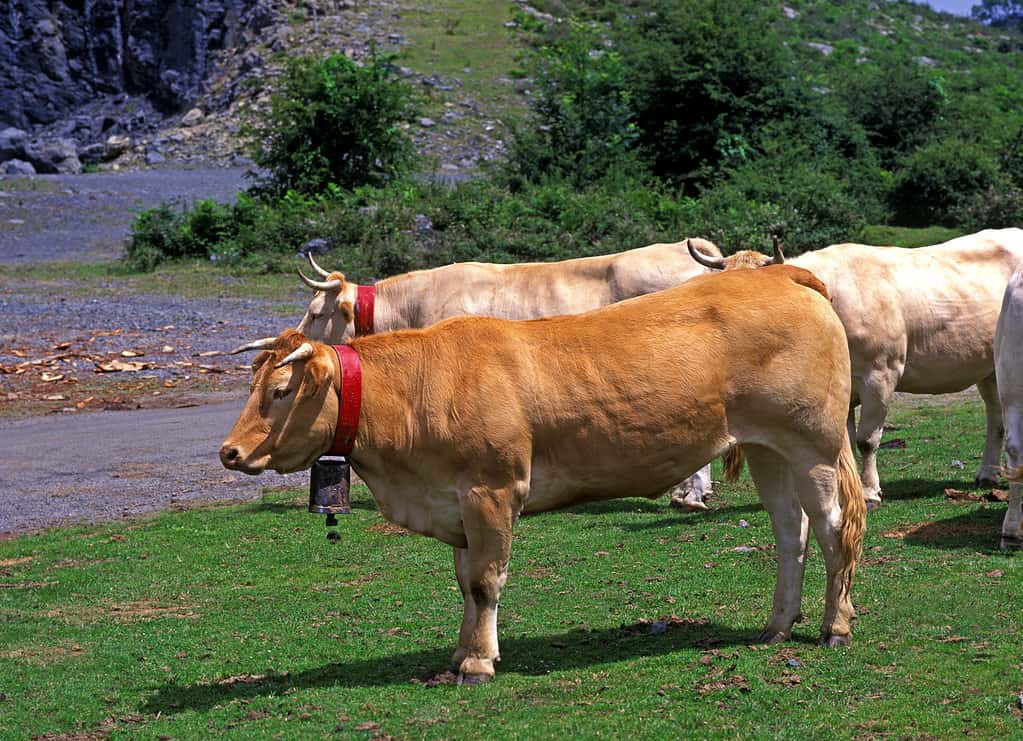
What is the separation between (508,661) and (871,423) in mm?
5708

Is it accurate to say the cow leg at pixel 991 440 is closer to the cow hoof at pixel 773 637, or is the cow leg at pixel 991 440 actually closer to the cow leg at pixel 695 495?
the cow leg at pixel 695 495

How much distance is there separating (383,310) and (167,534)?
130 inches

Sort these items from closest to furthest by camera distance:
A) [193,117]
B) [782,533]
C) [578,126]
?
[782,533], [578,126], [193,117]

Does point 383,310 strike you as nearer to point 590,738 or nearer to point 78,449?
point 78,449

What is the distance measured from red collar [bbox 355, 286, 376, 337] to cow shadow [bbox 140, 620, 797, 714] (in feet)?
20.1

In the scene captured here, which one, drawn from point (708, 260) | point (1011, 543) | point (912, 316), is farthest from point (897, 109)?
point (1011, 543)

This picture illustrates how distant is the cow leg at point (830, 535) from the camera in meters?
7.64

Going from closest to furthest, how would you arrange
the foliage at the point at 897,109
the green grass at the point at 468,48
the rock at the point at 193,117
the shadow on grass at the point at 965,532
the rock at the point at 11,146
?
1. the shadow on grass at the point at 965,532
2. the foliage at the point at 897,109
3. the green grass at the point at 468,48
4. the rock at the point at 11,146
5. the rock at the point at 193,117

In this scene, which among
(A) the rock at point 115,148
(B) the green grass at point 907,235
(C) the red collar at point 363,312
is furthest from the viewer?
(A) the rock at point 115,148

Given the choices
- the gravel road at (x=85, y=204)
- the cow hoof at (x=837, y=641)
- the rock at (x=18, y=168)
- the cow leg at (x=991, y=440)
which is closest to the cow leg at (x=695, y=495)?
the cow leg at (x=991, y=440)

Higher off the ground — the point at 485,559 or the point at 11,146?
the point at 485,559

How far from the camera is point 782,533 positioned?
8.05m

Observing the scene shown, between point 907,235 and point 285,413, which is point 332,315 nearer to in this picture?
point 285,413

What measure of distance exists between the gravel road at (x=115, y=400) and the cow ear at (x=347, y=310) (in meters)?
2.37
